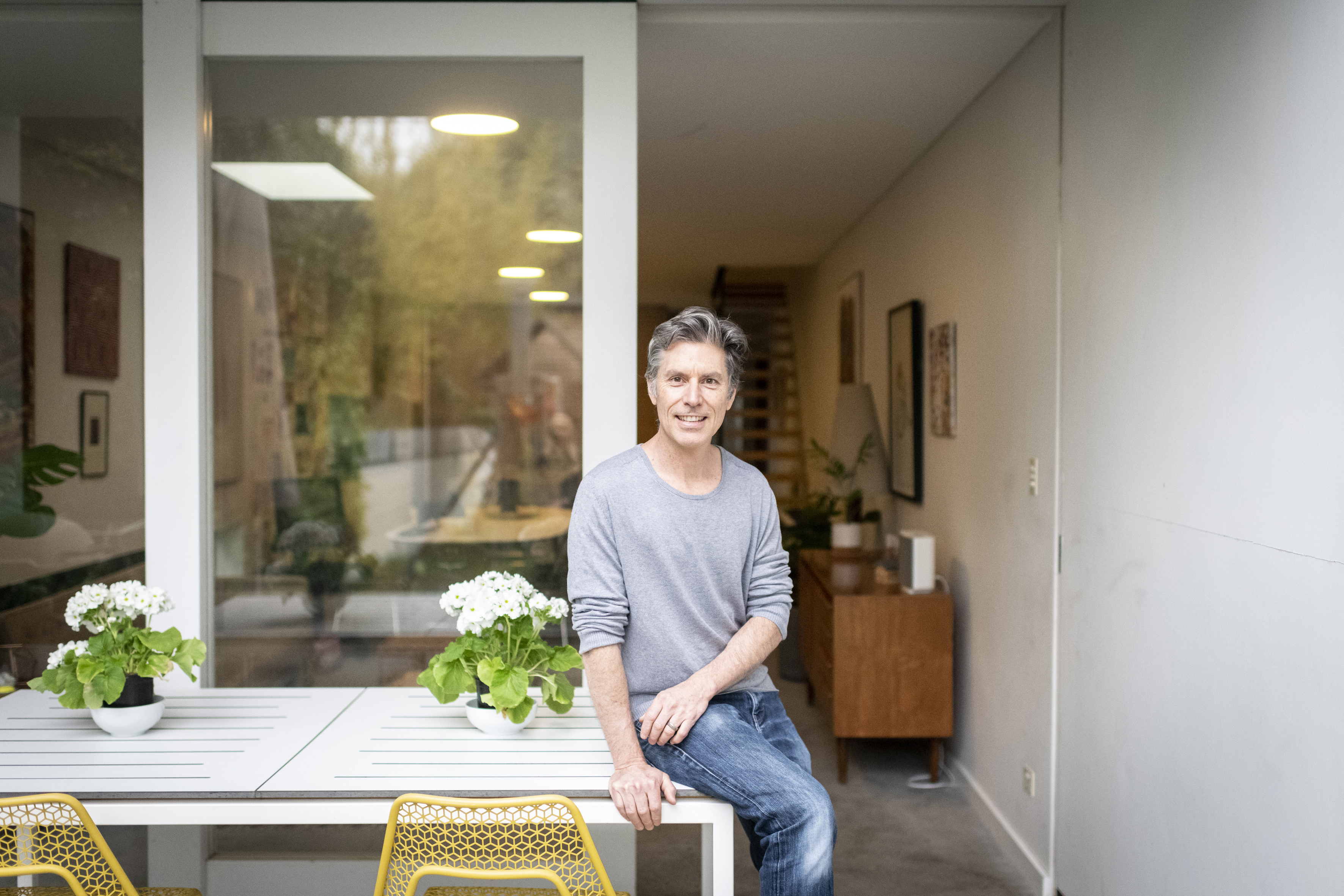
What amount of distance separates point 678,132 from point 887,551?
2.07m

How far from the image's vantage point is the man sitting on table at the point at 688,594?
1872mm

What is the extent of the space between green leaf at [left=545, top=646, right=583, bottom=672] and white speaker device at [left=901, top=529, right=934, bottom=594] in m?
2.09

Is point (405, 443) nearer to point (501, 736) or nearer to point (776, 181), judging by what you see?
point (501, 736)

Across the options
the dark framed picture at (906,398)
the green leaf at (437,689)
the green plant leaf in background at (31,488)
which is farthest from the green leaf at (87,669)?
the dark framed picture at (906,398)

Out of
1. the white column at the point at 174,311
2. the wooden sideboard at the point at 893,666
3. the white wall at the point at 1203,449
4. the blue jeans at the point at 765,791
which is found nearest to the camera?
the white wall at the point at 1203,449

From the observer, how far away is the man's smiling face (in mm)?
1955

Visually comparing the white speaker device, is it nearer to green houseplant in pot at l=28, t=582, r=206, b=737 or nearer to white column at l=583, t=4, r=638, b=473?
white column at l=583, t=4, r=638, b=473

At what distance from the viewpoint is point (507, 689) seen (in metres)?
2.02

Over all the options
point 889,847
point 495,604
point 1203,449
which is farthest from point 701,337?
point 889,847

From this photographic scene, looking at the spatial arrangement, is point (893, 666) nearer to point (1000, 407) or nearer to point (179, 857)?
point (1000, 407)

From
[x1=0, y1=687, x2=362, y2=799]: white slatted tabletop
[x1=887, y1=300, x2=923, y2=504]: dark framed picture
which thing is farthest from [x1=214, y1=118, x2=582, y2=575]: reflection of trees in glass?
[x1=887, y1=300, x2=923, y2=504]: dark framed picture

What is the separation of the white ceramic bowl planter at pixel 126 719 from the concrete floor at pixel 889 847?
143cm

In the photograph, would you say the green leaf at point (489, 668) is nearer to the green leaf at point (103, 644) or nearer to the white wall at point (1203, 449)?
the green leaf at point (103, 644)

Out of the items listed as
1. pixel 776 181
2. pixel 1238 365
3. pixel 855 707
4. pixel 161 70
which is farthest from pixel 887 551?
pixel 161 70
